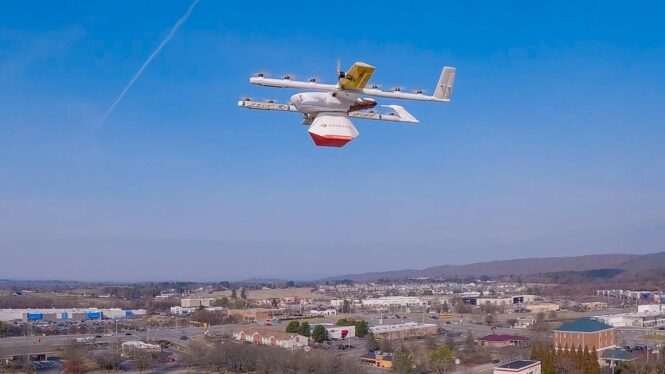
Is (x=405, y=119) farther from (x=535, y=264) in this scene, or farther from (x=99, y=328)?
(x=535, y=264)

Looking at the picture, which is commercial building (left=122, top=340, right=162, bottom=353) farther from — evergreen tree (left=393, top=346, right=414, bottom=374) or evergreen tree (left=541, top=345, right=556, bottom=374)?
evergreen tree (left=541, top=345, right=556, bottom=374)

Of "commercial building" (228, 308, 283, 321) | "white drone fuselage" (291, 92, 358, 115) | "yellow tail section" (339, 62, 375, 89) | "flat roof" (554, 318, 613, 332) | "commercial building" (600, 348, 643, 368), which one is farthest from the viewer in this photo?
"commercial building" (228, 308, 283, 321)

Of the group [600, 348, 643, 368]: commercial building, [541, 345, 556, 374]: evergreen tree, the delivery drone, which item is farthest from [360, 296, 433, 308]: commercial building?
the delivery drone

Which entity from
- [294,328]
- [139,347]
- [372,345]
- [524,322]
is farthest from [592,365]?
[524,322]

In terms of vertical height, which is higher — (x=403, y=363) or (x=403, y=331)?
(x=403, y=363)

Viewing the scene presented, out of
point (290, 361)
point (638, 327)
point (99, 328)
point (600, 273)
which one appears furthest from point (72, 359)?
point (600, 273)

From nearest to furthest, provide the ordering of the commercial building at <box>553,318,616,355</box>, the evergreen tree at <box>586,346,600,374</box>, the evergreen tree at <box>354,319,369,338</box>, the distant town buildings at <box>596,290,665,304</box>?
1. the evergreen tree at <box>586,346,600,374</box>
2. the commercial building at <box>553,318,616,355</box>
3. the evergreen tree at <box>354,319,369,338</box>
4. the distant town buildings at <box>596,290,665,304</box>

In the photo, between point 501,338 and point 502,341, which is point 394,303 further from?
point 502,341
